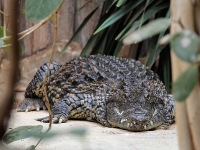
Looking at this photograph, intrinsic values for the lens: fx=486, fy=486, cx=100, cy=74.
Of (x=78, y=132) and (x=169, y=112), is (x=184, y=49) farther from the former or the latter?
(x=169, y=112)

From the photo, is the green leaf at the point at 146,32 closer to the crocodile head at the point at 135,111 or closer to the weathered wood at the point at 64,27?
the crocodile head at the point at 135,111

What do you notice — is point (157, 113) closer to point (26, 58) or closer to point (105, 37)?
point (105, 37)

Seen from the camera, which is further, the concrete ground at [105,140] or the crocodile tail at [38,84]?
the crocodile tail at [38,84]

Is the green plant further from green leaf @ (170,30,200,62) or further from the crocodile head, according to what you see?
the crocodile head

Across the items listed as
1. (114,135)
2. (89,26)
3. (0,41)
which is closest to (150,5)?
(89,26)

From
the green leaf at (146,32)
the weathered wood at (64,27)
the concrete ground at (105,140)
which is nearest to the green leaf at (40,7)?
the green leaf at (146,32)

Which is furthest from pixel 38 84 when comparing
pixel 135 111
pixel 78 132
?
pixel 78 132
